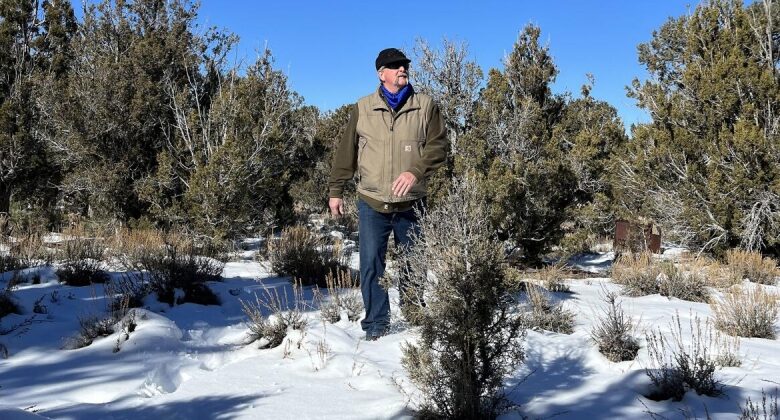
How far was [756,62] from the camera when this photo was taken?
30.9 feet

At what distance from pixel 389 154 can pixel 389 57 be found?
0.60 metres

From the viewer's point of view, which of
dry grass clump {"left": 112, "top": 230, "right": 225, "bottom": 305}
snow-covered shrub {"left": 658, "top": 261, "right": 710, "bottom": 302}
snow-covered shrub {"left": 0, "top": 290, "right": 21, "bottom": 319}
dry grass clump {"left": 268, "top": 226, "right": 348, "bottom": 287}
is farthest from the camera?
snow-covered shrub {"left": 658, "top": 261, "right": 710, "bottom": 302}

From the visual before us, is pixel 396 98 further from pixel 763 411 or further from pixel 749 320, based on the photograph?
pixel 749 320

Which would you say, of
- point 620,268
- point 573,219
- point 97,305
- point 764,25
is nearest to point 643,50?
point 764,25

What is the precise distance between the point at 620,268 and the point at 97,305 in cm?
624

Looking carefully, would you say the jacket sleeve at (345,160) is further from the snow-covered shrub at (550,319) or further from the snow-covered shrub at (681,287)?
the snow-covered shrub at (681,287)

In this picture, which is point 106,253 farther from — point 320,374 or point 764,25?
point 764,25

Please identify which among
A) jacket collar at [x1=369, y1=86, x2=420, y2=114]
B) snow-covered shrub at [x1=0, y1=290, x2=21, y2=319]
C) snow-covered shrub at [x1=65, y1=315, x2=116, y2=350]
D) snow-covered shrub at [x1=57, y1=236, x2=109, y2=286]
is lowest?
snow-covered shrub at [x1=65, y1=315, x2=116, y2=350]

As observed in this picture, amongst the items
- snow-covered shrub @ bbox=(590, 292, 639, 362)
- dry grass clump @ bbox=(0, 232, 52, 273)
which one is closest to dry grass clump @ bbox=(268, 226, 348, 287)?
dry grass clump @ bbox=(0, 232, 52, 273)

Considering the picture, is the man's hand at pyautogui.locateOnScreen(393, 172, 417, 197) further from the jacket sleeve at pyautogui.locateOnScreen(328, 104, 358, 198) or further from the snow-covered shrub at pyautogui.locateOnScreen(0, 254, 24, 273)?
the snow-covered shrub at pyautogui.locateOnScreen(0, 254, 24, 273)

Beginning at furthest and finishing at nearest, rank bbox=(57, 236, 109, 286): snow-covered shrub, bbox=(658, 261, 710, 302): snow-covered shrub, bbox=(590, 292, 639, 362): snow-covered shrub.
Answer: bbox=(658, 261, 710, 302): snow-covered shrub < bbox=(57, 236, 109, 286): snow-covered shrub < bbox=(590, 292, 639, 362): snow-covered shrub

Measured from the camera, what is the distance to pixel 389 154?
132 inches

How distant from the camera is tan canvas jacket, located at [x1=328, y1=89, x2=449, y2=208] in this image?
333cm

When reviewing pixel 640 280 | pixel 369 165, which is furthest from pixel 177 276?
pixel 640 280
